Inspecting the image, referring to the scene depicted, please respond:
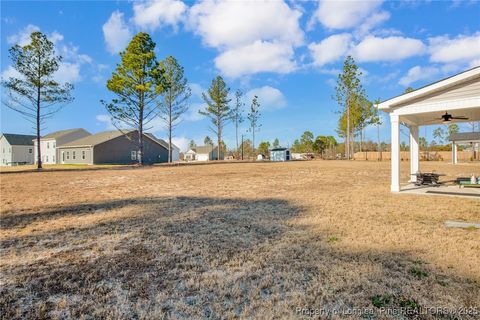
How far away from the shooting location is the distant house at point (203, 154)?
69.6 meters

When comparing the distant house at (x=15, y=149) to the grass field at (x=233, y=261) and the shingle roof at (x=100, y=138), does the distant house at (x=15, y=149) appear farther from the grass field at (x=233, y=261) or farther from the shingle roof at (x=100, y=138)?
the grass field at (x=233, y=261)

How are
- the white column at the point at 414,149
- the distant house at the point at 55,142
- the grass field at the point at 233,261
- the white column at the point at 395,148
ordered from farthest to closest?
the distant house at the point at 55,142, the white column at the point at 414,149, the white column at the point at 395,148, the grass field at the point at 233,261

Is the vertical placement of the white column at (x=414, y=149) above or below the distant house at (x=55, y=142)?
below

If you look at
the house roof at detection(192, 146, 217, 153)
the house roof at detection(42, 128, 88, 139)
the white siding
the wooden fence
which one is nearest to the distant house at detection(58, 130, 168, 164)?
the house roof at detection(42, 128, 88, 139)

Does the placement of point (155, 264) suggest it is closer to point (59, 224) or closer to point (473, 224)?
point (59, 224)

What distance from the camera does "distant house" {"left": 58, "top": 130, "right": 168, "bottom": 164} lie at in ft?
112

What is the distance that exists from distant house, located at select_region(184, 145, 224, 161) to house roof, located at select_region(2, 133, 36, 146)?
34.3m

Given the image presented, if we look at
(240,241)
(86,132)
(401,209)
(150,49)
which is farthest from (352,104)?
(86,132)

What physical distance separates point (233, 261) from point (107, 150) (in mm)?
35709

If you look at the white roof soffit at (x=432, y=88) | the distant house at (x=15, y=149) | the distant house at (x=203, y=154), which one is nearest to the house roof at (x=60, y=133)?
the distant house at (x=15, y=149)

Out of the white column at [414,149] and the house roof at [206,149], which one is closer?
the white column at [414,149]

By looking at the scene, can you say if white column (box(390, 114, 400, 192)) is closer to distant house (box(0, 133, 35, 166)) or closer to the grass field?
the grass field

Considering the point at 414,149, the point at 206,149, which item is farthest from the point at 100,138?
the point at 206,149

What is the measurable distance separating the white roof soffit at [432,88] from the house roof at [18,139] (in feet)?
190
